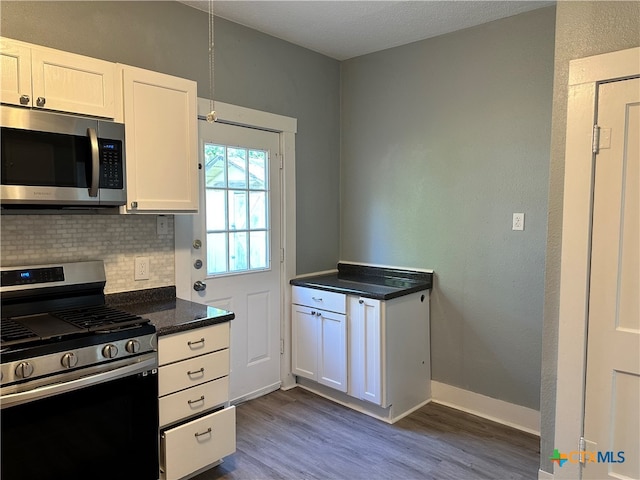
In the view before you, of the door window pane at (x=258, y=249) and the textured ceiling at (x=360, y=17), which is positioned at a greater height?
the textured ceiling at (x=360, y=17)

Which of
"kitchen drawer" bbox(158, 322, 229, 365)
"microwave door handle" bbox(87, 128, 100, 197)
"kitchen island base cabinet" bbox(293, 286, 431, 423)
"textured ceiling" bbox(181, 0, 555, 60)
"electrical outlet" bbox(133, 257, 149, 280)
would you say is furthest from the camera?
"kitchen island base cabinet" bbox(293, 286, 431, 423)

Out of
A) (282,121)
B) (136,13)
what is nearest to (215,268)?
(282,121)

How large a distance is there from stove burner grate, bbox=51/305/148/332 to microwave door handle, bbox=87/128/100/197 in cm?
54

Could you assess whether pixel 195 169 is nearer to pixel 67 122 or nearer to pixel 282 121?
pixel 67 122

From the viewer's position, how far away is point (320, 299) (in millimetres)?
3148

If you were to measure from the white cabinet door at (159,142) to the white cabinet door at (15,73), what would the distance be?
394 mm

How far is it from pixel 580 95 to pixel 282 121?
6.25ft

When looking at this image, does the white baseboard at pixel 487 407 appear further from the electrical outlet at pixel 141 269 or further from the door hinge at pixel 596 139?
the electrical outlet at pixel 141 269

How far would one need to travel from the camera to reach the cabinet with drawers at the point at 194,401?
2.05 meters

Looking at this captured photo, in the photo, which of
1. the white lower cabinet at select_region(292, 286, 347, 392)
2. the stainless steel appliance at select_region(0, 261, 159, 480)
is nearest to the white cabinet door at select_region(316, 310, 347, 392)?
the white lower cabinet at select_region(292, 286, 347, 392)

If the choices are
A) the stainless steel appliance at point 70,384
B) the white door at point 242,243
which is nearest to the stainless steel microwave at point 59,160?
the stainless steel appliance at point 70,384

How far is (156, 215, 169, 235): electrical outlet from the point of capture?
101 inches

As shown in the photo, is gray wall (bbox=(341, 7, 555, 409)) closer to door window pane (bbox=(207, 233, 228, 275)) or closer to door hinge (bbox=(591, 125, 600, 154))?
door hinge (bbox=(591, 125, 600, 154))

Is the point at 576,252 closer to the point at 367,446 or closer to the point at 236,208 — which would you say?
the point at 367,446
